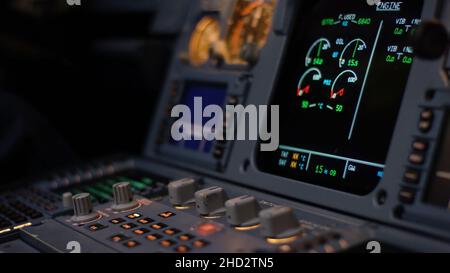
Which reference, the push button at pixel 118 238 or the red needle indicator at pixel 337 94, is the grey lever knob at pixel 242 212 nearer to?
the push button at pixel 118 238

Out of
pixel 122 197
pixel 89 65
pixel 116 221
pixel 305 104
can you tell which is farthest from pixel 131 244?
pixel 89 65

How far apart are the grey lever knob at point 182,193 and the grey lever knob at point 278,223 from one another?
0.32 meters

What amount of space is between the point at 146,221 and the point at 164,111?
72 cm

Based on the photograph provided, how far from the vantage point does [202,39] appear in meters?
1.98

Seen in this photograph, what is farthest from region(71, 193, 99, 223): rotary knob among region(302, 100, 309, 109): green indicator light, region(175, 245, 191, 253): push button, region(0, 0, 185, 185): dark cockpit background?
region(0, 0, 185, 185): dark cockpit background

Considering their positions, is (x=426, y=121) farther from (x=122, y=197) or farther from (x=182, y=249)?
(x=122, y=197)

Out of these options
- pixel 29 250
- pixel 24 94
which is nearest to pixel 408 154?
pixel 29 250

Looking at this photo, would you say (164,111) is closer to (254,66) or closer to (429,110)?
(254,66)

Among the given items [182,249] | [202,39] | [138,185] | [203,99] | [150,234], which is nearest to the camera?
[182,249]

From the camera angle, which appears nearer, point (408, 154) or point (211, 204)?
point (408, 154)

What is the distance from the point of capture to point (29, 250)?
4.30 feet

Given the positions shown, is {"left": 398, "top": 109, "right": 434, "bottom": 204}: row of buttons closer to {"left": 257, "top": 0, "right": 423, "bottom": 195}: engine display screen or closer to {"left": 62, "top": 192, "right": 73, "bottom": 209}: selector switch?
{"left": 257, "top": 0, "right": 423, "bottom": 195}: engine display screen

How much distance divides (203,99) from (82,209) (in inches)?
24.0

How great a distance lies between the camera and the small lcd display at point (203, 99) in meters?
1.75
